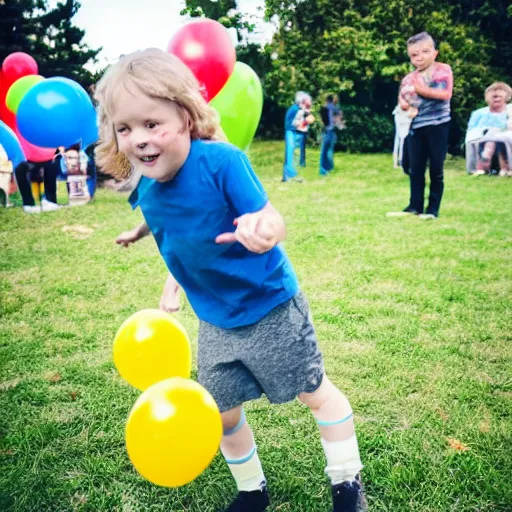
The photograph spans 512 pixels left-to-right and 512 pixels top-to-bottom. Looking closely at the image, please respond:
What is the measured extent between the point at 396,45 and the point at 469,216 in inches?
374

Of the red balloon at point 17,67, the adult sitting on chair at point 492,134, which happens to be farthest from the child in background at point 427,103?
the red balloon at point 17,67

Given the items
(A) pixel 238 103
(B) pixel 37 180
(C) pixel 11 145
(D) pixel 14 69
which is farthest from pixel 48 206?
(A) pixel 238 103

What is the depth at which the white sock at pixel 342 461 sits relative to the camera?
1.66m

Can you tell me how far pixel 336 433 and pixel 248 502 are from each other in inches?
15.2

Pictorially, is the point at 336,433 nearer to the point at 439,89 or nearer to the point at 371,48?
the point at 439,89

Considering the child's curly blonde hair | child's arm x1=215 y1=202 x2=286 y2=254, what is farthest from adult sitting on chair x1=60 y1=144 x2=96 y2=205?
child's arm x1=215 y1=202 x2=286 y2=254

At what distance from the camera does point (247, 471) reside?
1734 mm

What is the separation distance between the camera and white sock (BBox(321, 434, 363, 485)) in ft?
5.45

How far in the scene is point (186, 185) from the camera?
146 cm

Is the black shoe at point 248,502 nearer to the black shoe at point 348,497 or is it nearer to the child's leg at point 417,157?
the black shoe at point 348,497

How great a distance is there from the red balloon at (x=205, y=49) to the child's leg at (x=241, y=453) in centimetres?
265

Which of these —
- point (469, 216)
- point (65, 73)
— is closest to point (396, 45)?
point (65, 73)

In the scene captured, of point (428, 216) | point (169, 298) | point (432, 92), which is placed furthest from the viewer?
point (428, 216)

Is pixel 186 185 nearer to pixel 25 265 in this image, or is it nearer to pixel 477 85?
pixel 25 265
